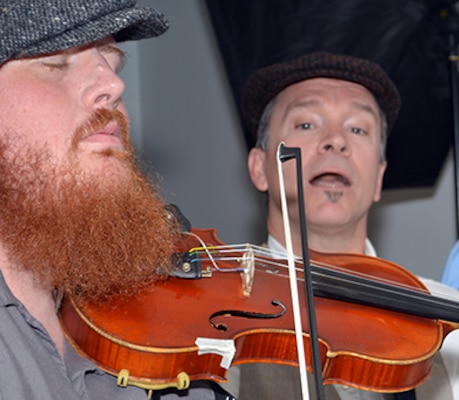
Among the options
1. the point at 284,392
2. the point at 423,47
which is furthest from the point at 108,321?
the point at 423,47

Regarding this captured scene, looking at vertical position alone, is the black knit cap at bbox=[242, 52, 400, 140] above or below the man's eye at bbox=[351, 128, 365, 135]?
above

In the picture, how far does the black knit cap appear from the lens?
4.67 feet

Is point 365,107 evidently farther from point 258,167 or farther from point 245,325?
point 245,325

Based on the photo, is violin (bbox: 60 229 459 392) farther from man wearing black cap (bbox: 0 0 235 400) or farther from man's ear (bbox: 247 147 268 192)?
man's ear (bbox: 247 147 268 192)

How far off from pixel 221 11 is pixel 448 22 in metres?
0.58

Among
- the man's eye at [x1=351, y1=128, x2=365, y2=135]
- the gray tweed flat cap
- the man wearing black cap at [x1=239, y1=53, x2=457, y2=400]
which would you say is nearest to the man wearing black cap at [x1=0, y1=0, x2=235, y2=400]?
the gray tweed flat cap

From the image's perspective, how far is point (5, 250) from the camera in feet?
2.94

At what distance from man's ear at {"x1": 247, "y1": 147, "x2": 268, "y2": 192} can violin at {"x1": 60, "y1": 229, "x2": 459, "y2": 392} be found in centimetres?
52

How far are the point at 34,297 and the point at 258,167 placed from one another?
28.5 inches

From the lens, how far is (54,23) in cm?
81

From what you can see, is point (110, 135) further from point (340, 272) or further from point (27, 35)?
point (340, 272)

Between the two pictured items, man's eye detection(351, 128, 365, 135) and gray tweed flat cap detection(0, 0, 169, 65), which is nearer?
gray tweed flat cap detection(0, 0, 169, 65)

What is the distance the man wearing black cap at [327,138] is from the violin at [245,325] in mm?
370

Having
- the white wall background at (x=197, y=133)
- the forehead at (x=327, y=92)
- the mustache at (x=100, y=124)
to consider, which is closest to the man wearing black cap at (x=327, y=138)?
the forehead at (x=327, y=92)
